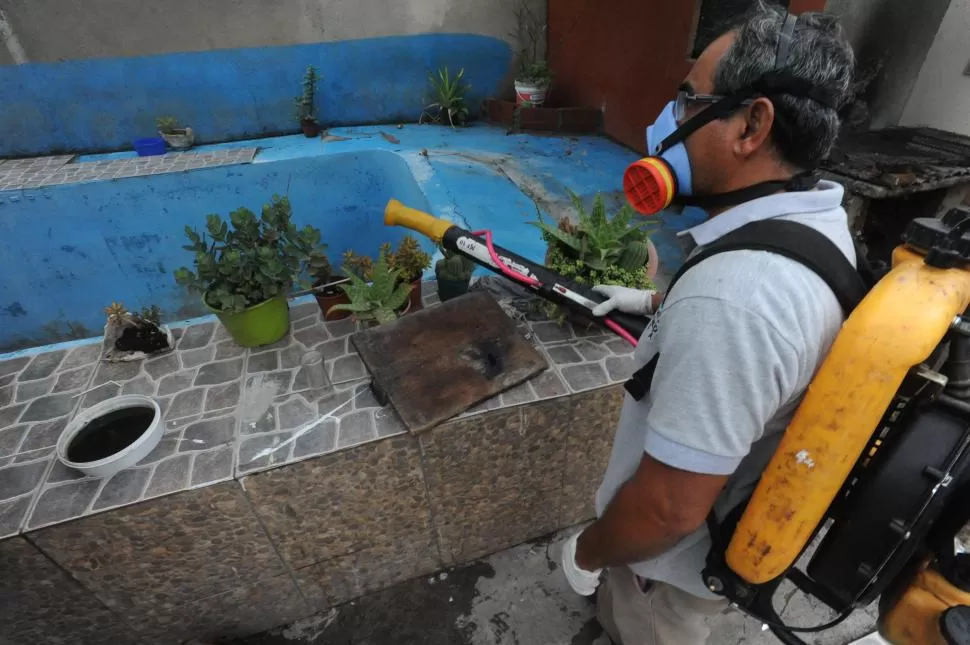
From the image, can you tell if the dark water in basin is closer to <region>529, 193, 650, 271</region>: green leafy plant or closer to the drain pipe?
<region>529, 193, 650, 271</region>: green leafy plant

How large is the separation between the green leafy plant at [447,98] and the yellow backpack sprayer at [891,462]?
18.8ft

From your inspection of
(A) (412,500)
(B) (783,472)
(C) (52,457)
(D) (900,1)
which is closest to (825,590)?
Result: (B) (783,472)

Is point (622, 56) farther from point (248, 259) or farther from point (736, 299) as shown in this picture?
point (736, 299)

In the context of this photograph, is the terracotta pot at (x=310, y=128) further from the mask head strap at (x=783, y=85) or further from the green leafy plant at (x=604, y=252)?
the mask head strap at (x=783, y=85)

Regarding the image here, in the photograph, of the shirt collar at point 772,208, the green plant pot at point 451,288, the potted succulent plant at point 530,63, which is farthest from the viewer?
the potted succulent plant at point 530,63

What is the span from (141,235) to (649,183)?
5259 mm

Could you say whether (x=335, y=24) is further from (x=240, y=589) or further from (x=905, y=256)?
(x=905, y=256)

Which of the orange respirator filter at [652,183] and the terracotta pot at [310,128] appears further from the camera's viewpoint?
the terracotta pot at [310,128]

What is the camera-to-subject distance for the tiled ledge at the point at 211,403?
1.48 metres

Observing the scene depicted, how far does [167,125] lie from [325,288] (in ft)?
16.0

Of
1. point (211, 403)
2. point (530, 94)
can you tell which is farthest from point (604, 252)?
point (530, 94)

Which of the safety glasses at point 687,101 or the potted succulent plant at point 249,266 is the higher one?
the safety glasses at point 687,101

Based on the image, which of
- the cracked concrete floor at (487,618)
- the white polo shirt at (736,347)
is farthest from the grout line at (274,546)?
the white polo shirt at (736,347)

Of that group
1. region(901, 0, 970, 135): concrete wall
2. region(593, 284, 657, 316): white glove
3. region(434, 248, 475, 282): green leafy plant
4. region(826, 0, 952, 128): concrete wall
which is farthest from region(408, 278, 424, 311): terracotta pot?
region(901, 0, 970, 135): concrete wall
